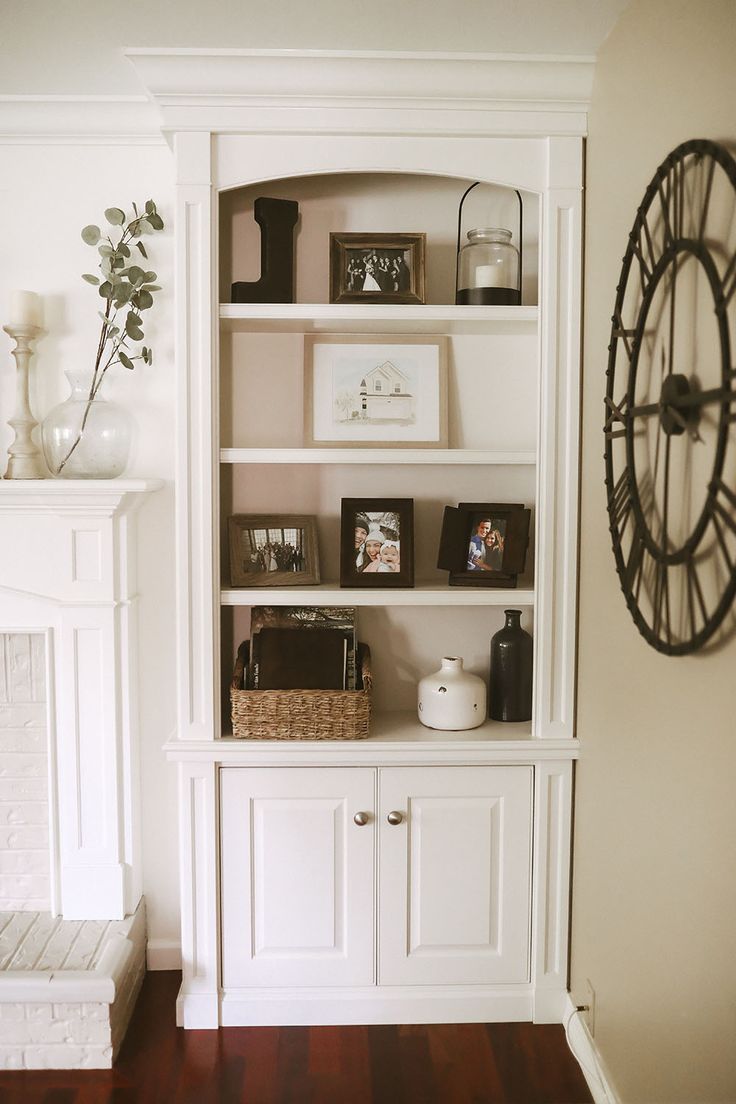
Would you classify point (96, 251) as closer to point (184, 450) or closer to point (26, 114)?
point (26, 114)

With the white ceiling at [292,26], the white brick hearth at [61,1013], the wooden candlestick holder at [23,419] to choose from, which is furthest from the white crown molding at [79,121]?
the white brick hearth at [61,1013]

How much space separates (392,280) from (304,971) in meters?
1.88

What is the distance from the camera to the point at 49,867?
2.60m

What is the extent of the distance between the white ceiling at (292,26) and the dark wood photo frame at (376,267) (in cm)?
45

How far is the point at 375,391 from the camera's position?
2.39 meters

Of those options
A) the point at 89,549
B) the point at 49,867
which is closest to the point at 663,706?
the point at 89,549

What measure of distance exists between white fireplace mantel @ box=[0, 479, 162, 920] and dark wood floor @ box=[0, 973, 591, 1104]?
44 centimetres

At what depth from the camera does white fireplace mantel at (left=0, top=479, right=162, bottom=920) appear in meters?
2.45

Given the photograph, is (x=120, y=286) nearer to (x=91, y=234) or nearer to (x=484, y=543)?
(x=91, y=234)

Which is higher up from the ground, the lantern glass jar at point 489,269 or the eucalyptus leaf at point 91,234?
the eucalyptus leaf at point 91,234

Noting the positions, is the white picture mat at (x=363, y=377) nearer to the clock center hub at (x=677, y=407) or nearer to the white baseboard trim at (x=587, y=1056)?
the clock center hub at (x=677, y=407)

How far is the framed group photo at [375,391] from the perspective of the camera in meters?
2.39

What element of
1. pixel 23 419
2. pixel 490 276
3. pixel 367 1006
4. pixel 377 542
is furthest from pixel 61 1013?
pixel 490 276

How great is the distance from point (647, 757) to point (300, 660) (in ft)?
3.13
